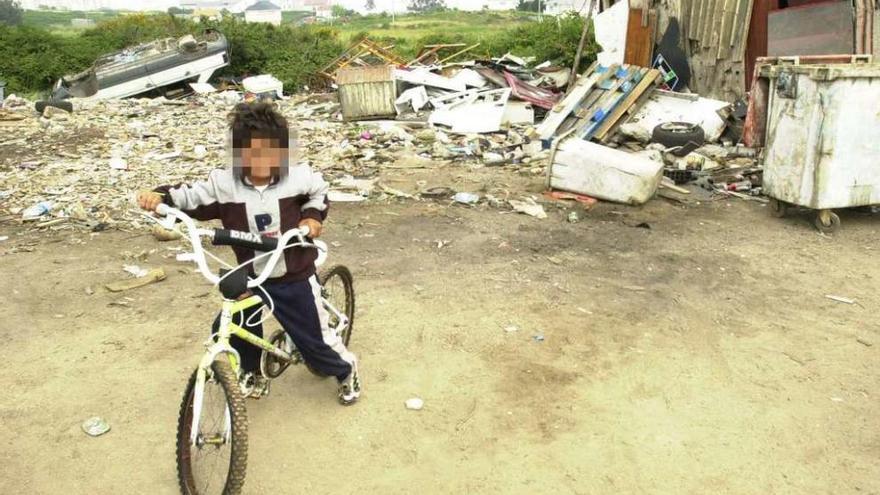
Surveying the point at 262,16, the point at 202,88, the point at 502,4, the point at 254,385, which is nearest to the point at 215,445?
the point at 254,385

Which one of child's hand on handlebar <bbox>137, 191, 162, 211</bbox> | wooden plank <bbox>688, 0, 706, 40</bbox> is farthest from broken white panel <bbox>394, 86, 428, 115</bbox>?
child's hand on handlebar <bbox>137, 191, 162, 211</bbox>

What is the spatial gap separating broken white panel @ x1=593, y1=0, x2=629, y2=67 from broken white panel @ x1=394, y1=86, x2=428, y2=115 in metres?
3.51

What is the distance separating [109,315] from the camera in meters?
4.45

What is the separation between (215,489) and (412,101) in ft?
37.2

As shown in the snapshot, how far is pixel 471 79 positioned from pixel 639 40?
131 inches

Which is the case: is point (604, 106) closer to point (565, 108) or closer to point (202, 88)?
point (565, 108)

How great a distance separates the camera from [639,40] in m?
12.5

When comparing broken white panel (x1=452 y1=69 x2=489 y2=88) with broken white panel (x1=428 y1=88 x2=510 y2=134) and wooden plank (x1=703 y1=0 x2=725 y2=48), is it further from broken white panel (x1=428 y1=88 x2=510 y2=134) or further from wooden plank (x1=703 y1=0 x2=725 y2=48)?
wooden plank (x1=703 y1=0 x2=725 y2=48)

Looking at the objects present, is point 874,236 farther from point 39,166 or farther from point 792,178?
point 39,166

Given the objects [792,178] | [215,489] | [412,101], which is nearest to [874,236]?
[792,178]

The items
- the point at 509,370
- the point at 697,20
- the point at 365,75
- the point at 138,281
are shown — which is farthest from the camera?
the point at 365,75

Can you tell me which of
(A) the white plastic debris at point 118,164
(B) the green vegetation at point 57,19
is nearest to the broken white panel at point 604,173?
(A) the white plastic debris at point 118,164

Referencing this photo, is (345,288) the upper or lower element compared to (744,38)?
lower

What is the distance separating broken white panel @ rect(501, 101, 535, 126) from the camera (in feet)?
39.5
